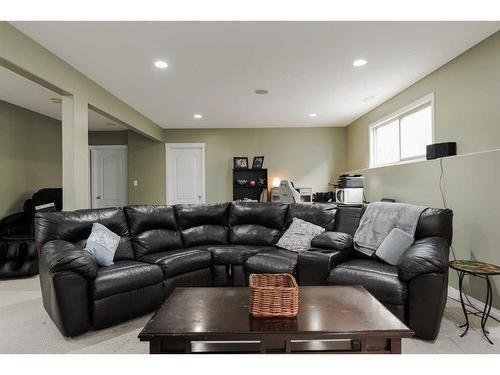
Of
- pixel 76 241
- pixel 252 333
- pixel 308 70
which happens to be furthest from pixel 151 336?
pixel 308 70

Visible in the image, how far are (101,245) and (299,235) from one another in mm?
2099

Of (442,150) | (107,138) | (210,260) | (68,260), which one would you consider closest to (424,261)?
(442,150)

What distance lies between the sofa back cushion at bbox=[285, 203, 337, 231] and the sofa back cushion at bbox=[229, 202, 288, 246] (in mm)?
101

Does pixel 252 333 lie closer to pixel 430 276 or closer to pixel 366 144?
pixel 430 276

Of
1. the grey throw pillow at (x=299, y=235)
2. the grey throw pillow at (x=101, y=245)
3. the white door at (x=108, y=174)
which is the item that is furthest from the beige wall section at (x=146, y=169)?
the grey throw pillow at (x=299, y=235)

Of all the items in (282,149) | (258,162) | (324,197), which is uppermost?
(282,149)

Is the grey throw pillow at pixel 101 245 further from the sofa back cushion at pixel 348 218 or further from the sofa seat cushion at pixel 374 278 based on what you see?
the sofa back cushion at pixel 348 218

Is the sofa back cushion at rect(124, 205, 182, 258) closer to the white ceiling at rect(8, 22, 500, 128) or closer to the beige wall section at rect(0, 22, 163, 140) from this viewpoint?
the beige wall section at rect(0, 22, 163, 140)

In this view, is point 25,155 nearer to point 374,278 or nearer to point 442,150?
point 374,278

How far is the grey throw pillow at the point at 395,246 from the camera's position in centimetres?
256

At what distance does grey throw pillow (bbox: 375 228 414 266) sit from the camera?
2.56 metres

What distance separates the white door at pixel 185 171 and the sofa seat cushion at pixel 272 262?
13.0 feet

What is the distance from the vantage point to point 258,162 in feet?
21.5
